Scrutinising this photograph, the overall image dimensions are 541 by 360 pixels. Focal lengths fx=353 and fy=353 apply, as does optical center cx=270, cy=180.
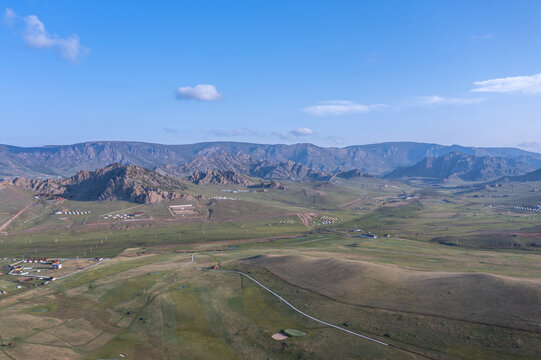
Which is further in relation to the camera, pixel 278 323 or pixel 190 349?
pixel 278 323

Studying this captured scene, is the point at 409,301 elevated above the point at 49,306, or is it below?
above

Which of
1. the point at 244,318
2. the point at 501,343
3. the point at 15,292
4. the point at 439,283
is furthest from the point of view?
the point at 15,292

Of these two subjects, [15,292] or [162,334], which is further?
[15,292]

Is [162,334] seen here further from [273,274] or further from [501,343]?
[501,343]

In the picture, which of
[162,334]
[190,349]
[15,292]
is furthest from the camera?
[15,292]

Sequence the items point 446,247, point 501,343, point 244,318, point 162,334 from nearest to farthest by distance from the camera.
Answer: point 501,343 < point 162,334 < point 244,318 < point 446,247

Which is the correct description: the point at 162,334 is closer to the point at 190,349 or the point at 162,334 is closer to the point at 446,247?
the point at 190,349

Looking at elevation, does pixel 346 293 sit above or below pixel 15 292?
above

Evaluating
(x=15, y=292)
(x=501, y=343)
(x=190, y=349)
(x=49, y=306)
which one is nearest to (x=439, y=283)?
(x=501, y=343)

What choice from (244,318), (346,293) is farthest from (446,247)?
(244,318)

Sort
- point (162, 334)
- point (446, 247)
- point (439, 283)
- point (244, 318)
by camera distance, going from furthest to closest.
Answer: point (446, 247) < point (439, 283) < point (244, 318) < point (162, 334)
